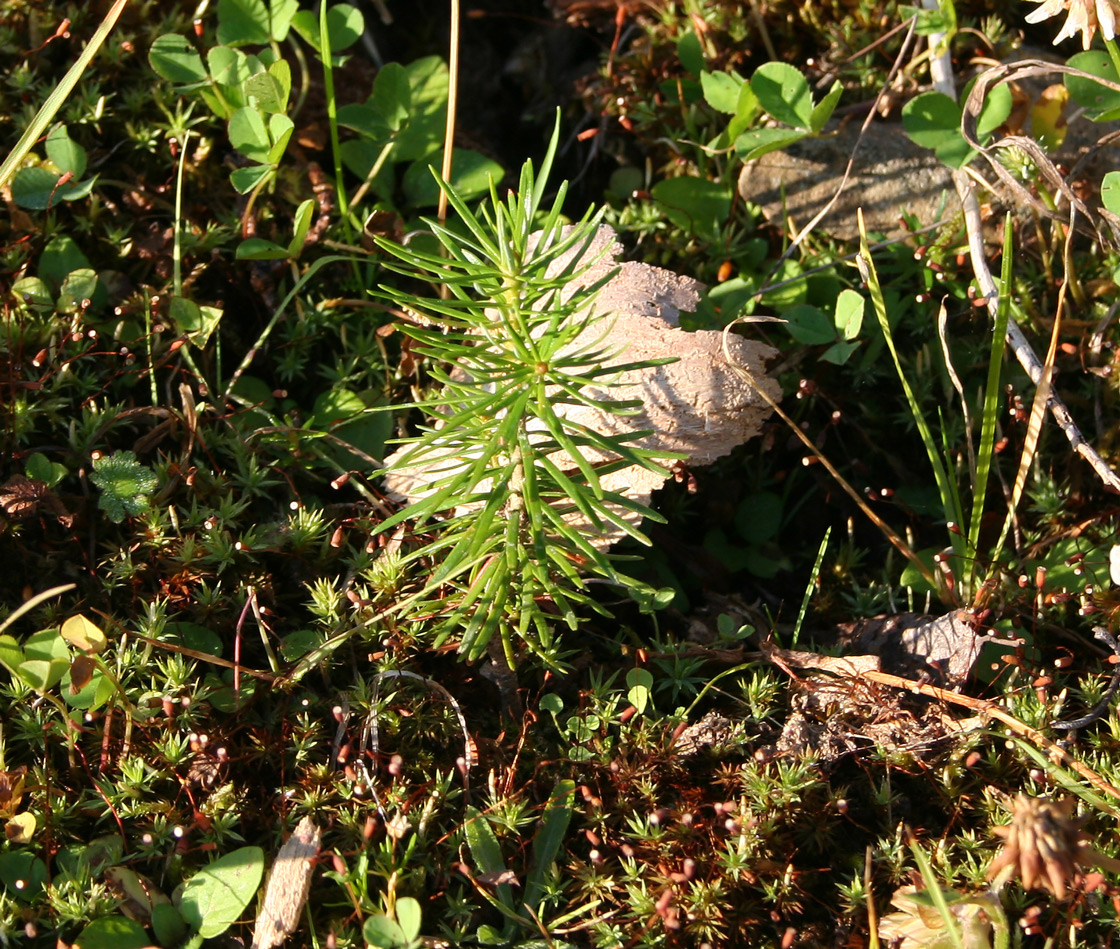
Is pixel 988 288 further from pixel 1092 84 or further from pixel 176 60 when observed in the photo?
pixel 176 60

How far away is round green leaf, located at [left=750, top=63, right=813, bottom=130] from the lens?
3.07m

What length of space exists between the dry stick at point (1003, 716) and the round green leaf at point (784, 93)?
1.72m

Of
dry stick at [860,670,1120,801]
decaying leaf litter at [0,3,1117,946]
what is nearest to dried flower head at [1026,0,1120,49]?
decaying leaf litter at [0,3,1117,946]

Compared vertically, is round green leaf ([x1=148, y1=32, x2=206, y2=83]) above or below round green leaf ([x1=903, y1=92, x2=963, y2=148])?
above

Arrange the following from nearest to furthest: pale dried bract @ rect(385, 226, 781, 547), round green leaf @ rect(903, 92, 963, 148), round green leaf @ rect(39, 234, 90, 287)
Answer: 1. pale dried bract @ rect(385, 226, 781, 547)
2. round green leaf @ rect(39, 234, 90, 287)
3. round green leaf @ rect(903, 92, 963, 148)

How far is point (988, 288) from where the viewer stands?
9.45ft

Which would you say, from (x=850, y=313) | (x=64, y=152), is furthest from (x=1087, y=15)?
(x=64, y=152)

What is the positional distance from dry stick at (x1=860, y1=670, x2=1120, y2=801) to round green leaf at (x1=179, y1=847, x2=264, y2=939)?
1543 mm

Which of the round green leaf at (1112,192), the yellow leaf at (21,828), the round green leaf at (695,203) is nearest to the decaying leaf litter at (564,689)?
the yellow leaf at (21,828)

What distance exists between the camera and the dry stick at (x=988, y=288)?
105 inches

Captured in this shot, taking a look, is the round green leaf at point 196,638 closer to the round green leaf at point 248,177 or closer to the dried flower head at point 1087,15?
the round green leaf at point 248,177

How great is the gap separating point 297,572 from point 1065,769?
201cm

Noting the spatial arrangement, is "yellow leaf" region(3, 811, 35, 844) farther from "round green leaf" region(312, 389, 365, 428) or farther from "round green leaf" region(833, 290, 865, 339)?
"round green leaf" region(833, 290, 865, 339)

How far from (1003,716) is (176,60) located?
3.00 m
